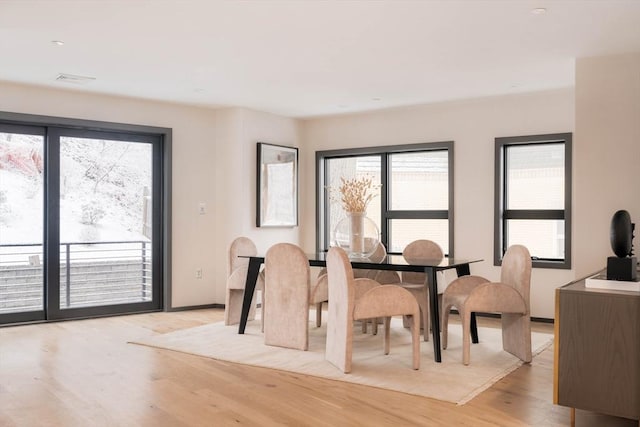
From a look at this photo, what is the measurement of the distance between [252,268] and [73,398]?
81.8 inches

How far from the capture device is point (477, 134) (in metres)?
6.27

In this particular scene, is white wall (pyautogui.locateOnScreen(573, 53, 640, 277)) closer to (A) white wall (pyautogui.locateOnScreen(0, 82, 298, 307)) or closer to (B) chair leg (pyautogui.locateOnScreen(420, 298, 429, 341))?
(B) chair leg (pyautogui.locateOnScreen(420, 298, 429, 341))

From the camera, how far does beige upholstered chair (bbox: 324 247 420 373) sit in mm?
3885

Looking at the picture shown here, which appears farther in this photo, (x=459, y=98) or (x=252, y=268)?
(x=459, y=98)

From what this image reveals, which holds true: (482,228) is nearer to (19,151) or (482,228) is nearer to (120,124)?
(120,124)

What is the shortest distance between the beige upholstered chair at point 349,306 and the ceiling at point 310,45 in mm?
1547

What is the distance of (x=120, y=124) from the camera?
6168 millimetres

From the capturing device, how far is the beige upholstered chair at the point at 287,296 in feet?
14.8

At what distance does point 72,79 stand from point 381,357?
3670mm

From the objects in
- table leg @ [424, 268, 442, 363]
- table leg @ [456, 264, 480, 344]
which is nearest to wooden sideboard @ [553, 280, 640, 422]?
table leg @ [424, 268, 442, 363]

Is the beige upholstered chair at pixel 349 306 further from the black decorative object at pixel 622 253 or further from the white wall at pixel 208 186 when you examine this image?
the white wall at pixel 208 186

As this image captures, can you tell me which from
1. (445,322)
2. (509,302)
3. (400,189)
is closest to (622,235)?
(509,302)

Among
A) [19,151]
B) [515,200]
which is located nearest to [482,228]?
[515,200]

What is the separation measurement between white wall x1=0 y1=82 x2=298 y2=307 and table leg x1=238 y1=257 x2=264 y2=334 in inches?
63.8
